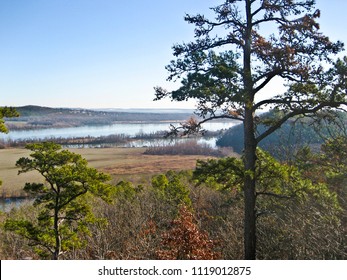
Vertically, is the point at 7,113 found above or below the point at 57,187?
above

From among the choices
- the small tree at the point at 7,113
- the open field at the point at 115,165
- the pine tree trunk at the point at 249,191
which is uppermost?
the small tree at the point at 7,113

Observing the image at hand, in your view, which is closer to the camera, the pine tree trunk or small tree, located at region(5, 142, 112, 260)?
the pine tree trunk

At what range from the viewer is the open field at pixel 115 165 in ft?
159

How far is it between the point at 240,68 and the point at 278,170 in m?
2.63

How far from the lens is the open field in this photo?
4848 cm

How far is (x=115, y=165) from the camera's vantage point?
58.4m

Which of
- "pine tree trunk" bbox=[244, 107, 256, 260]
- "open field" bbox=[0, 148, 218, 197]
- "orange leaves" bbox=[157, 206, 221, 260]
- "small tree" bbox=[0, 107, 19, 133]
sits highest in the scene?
"small tree" bbox=[0, 107, 19, 133]

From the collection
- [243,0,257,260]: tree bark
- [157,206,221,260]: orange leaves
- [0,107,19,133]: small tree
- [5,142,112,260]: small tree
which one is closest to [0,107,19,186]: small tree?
[0,107,19,133]: small tree

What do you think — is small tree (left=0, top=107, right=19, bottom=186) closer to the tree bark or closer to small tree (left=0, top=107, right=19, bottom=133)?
small tree (left=0, top=107, right=19, bottom=133)

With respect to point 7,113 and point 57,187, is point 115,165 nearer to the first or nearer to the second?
point 57,187

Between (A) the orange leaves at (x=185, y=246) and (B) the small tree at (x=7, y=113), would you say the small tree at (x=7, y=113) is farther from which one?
(A) the orange leaves at (x=185, y=246)

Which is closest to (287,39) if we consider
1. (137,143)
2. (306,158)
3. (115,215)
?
(306,158)

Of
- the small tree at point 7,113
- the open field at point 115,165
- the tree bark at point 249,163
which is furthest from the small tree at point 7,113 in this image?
the open field at point 115,165

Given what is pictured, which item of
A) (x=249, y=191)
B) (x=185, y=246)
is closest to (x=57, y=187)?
(x=185, y=246)
